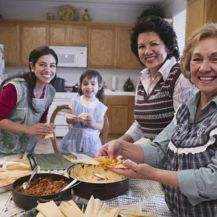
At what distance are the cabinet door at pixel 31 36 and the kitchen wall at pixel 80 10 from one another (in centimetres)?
36

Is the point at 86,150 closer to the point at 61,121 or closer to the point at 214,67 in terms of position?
the point at 214,67

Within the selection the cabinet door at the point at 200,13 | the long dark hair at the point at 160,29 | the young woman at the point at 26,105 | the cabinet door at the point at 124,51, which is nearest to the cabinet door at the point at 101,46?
the cabinet door at the point at 124,51

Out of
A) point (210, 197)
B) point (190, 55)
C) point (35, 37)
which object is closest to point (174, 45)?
point (190, 55)

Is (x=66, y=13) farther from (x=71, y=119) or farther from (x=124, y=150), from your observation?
(x=124, y=150)

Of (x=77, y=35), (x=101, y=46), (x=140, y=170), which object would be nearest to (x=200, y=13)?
(x=140, y=170)

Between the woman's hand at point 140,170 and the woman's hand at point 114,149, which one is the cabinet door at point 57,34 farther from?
the woman's hand at point 140,170

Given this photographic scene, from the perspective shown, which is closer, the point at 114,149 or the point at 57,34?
the point at 114,149

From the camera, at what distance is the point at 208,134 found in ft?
3.05

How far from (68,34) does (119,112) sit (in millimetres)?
1767

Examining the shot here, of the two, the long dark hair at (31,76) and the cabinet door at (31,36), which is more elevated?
the cabinet door at (31,36)

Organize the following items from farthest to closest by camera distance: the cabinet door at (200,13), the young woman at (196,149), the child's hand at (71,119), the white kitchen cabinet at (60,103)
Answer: the white kitchen cabinet at (60,103), the cabinet door at (200,13), the child's hand at (71,119), the young woman at (196,149)

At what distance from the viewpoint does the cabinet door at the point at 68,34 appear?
5594 millimetres

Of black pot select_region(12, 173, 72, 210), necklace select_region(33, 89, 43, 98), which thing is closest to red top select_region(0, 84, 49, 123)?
necklace select_region(33, 89, 43, 98)

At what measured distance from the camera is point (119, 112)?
5617 mm
